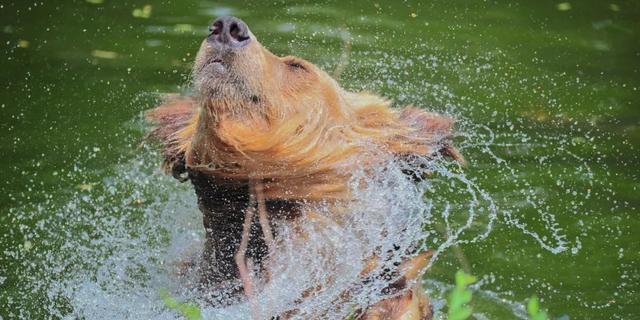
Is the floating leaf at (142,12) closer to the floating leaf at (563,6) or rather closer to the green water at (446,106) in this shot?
the green water at (446,106)

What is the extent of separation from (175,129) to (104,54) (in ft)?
10.5

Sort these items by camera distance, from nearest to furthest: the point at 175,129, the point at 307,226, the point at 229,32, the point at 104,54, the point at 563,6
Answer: the point at 229,32, the point at 307,226, the point at 175,129, the point at 104,54, the point at 563,6

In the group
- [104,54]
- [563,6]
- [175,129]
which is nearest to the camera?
[175,129]

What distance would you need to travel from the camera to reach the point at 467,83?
23.7 feet

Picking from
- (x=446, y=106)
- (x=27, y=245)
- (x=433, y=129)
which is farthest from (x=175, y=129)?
(x=446, y=106)

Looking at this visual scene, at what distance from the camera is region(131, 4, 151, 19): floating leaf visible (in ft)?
26.3

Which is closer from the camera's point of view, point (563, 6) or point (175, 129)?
point (175, 129)

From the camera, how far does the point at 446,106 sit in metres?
6.77

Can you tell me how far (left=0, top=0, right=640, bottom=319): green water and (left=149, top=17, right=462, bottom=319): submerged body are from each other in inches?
26.5

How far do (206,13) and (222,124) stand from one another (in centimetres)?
433

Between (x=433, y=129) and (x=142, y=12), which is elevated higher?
(x=433, y=129)

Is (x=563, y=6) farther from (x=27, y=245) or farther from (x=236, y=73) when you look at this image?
(x=236, y=73)

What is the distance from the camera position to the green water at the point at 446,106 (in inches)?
214

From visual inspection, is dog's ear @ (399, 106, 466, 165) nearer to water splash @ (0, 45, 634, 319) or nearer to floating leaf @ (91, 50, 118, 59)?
water splash @ (0, 45, 634, 319)
